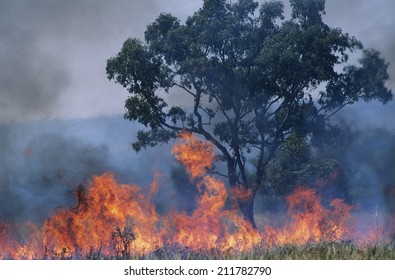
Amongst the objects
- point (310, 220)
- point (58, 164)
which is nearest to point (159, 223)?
point (58, 164)

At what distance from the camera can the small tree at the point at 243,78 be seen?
1794cm

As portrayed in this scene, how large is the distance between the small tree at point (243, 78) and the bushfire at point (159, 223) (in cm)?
79

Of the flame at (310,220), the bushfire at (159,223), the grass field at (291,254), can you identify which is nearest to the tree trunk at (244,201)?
the bushfire at (159,223)

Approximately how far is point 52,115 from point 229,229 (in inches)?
209

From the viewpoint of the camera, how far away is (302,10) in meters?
18.0

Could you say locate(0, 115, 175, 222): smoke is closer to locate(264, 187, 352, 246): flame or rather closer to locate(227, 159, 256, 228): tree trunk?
locate(227, 159, 256, 228): tree trunk

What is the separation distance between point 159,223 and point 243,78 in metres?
4.36

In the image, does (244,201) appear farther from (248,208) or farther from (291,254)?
(291,254)

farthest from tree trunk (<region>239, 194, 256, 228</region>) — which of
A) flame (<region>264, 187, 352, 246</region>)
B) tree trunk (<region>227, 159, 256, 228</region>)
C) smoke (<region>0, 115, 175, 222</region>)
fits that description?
smoke (<region>0, 115, 175, 222</region>)

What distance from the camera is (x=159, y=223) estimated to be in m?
17.2
